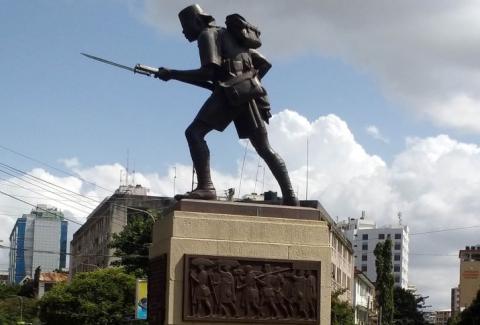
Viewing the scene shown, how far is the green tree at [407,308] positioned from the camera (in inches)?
4156

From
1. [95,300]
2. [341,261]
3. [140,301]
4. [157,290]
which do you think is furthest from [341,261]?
[157,290]

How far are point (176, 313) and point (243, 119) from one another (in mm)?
3586

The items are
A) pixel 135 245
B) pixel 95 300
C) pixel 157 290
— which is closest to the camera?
pixel 157 290

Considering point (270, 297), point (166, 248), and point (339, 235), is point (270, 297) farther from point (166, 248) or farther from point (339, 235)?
point (339, 235)

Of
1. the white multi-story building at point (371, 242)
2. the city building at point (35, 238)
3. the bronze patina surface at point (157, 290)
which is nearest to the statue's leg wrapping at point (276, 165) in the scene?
the bronze patina surface at point (157, 290)

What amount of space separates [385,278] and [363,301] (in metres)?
28.9

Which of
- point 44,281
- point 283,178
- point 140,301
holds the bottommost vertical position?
point 140,301

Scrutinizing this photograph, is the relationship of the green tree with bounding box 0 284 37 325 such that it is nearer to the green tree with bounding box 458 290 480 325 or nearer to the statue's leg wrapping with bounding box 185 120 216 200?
the green tree with bounding box 458 290 480 325

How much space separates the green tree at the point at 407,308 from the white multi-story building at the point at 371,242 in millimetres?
35934

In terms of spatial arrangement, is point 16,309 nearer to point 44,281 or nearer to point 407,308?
point 44,281

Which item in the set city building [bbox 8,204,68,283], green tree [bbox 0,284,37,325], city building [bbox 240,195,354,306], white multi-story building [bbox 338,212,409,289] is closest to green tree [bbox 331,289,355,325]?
city building [bbox 240,195,354,306]

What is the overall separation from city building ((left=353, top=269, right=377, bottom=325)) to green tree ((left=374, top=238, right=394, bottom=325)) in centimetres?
1435

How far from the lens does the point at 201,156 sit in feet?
51.0

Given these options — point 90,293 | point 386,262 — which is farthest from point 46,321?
point 386,262
